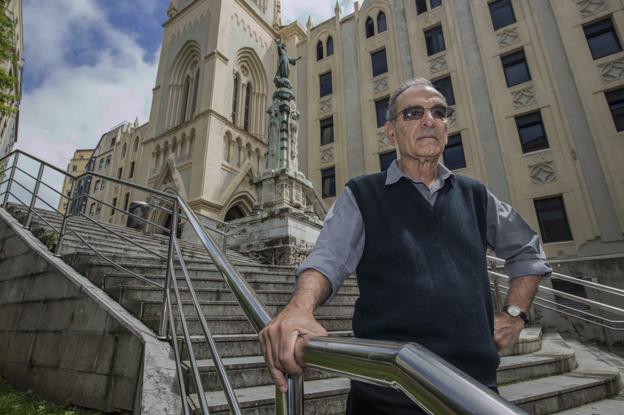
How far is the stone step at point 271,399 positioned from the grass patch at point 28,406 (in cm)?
120

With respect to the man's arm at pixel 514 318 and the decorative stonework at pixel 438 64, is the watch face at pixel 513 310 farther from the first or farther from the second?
the decorative stonework at pixel 438 64

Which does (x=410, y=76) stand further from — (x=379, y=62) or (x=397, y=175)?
(x=397, y=175)

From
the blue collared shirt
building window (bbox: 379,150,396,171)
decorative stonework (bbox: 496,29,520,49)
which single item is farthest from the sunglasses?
decorative stonework (bbox: 496,29,520,49)

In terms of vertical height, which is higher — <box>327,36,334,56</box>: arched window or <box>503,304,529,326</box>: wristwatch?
<box>327,36,334,56</box>: arched window

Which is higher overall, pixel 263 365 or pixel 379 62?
pixel 379 62

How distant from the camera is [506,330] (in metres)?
1.33

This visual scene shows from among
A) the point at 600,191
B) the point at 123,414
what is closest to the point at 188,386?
the point at 123,414

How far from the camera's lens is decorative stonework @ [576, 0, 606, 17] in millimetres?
12359

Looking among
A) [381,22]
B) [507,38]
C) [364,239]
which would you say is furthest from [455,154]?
[364,239]

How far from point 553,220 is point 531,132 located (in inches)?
141

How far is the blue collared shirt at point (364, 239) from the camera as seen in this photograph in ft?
4.14

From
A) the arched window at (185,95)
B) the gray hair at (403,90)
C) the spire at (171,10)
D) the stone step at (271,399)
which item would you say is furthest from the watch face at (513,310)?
the spire at (171,10)

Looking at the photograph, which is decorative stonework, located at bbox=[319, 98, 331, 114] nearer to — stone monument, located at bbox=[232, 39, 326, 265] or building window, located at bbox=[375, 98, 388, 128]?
building window, located at bbox=[375, 98, 388, 128]

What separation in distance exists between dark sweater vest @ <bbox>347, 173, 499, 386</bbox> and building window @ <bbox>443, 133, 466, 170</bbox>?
13795 millimetres
